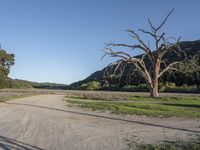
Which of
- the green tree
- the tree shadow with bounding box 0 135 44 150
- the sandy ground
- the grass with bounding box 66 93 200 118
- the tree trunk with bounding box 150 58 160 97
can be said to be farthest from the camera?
the green tree

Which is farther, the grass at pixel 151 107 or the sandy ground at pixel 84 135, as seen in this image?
the grass at pixel 151 107

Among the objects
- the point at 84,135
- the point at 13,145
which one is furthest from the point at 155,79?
the point at 13,145

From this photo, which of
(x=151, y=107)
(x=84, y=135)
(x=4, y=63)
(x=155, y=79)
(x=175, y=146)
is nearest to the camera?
(x=175, y=146)

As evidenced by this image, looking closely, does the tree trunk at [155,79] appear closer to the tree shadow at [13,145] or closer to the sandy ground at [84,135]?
the sandy ground at [84,135]

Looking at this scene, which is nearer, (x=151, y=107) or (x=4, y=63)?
(x=151, y=107)

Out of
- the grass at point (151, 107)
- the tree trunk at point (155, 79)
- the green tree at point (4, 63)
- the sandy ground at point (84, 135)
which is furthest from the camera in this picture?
the green tree at point (4, 63)

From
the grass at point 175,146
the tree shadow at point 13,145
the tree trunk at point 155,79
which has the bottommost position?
the grass at point 175,146

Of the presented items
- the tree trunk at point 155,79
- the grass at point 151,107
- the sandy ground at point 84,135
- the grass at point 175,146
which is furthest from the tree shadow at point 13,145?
the tree trunk at point 155,79

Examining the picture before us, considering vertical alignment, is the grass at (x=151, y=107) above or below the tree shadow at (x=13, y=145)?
above

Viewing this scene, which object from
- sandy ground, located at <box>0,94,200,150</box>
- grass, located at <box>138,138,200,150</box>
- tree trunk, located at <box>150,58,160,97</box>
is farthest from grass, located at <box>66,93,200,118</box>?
grass, located at <box>138,138,200,150</box>

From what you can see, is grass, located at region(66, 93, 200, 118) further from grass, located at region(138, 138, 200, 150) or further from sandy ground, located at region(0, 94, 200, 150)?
grass, located at region(138, 138, 200, 150)

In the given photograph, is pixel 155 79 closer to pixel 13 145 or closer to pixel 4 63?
pixel 13 145

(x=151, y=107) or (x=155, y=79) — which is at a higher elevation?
(x=155, y=79)

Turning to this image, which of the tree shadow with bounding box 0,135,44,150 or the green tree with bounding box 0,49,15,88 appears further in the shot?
the green tree with bounding box 0,49,15,88
